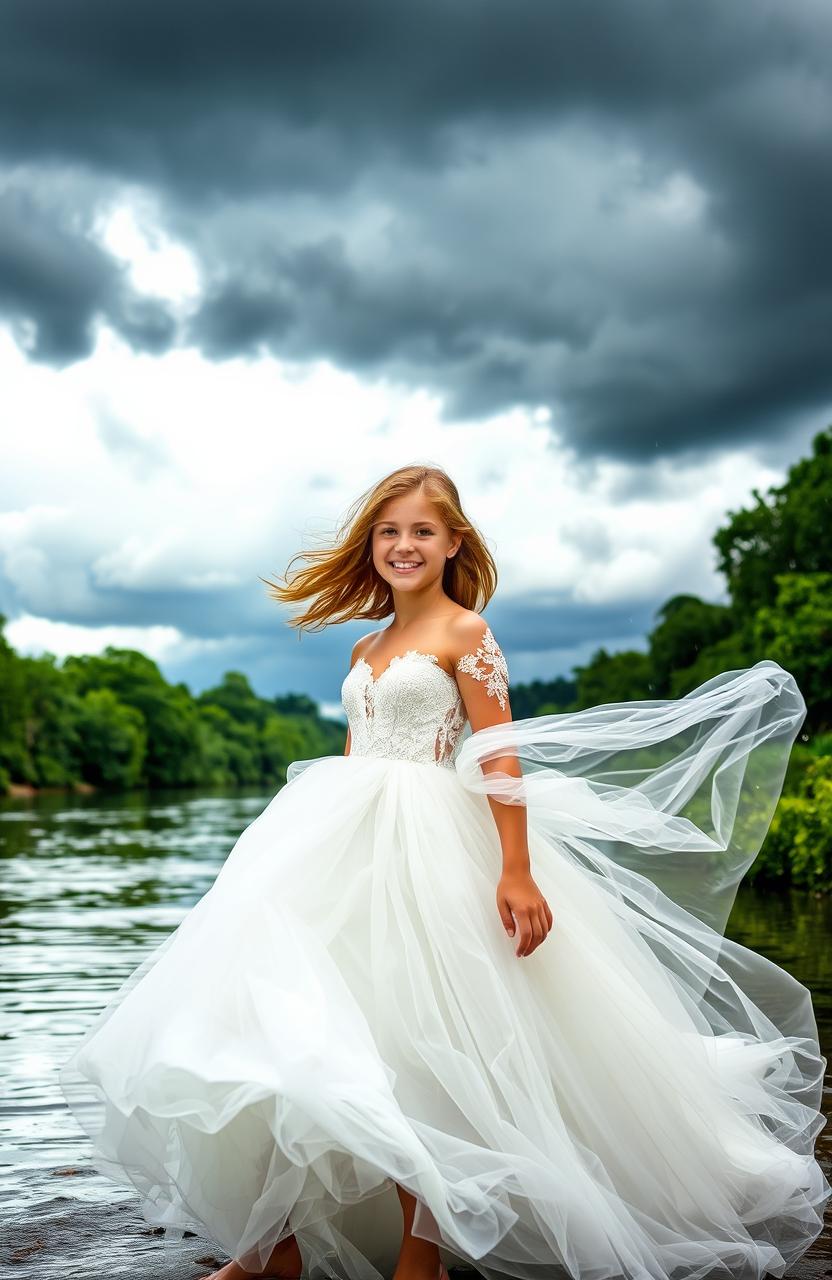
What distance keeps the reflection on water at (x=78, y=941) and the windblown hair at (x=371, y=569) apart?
2324 mm

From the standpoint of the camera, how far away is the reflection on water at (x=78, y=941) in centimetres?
569

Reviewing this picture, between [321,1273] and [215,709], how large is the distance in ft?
513

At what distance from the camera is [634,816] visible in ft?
13.7

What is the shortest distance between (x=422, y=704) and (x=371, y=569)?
0.68 metres

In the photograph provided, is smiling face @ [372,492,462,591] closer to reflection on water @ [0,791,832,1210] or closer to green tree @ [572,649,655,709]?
reflection on water @ [0,791,832,1210]

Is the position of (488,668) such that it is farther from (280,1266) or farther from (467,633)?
(280,1266)

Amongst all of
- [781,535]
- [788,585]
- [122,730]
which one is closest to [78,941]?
[788,585]

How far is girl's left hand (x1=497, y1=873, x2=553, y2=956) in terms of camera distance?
3648 millimetres

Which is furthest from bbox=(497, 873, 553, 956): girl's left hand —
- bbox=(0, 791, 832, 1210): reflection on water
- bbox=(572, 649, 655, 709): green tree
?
bbox=(572, 649, 655, 709): green tree

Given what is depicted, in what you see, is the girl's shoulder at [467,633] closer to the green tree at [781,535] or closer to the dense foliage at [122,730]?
the green tree at [781,535]

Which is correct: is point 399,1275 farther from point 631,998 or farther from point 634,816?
point 634,816

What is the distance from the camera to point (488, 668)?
3920mm

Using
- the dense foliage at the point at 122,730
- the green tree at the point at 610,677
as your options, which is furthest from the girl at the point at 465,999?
the dense foliage at the point at 122,730

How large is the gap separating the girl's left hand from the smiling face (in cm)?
101
